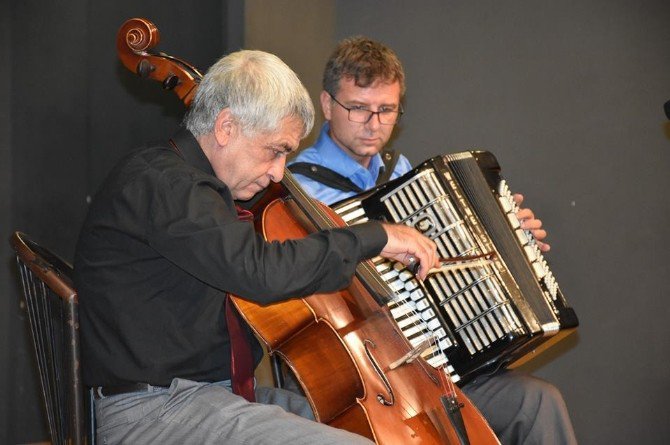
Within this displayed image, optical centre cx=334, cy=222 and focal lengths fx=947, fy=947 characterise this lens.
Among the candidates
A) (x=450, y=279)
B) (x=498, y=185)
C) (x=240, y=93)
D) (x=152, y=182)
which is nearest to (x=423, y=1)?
(x=498, y=185)

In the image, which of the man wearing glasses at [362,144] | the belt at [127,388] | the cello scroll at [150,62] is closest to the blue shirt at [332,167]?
the man wearing glasses at [362,144]

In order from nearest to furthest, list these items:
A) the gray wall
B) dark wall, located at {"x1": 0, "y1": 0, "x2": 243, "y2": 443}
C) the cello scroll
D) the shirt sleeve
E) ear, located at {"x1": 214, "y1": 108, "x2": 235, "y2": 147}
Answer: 1. the shirt sleeve
2. ear, located at {"x1": 214, "y1": 108, "x2": 235, "y2": 147}
3. the cello scroll
4. dark wall, located at {"x1": 0, "y1": 0, "x2": 243, "y2": 443}
5. the gray wall

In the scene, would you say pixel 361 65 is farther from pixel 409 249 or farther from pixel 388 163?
pixel 409 249

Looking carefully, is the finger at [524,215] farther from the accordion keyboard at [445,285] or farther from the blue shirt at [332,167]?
the blue shirt at [332,167]

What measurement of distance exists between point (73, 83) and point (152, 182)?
1632 mm

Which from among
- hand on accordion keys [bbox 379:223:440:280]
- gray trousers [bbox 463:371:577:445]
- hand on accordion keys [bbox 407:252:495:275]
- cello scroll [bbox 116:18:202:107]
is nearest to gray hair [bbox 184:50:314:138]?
cello scroll [bbox 116:18:202:107]

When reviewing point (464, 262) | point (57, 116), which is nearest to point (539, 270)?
point (464, 262)

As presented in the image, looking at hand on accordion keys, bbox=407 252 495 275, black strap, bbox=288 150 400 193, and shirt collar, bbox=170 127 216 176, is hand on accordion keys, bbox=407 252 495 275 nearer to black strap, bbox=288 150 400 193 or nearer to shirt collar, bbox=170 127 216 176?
black strap, bbox=288 150 400 193

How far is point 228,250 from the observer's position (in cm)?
189

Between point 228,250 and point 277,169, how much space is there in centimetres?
38

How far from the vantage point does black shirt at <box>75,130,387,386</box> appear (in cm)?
191

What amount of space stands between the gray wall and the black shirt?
185cm

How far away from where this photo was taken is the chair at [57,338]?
2.07 m

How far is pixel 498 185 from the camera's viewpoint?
2.74 metres
